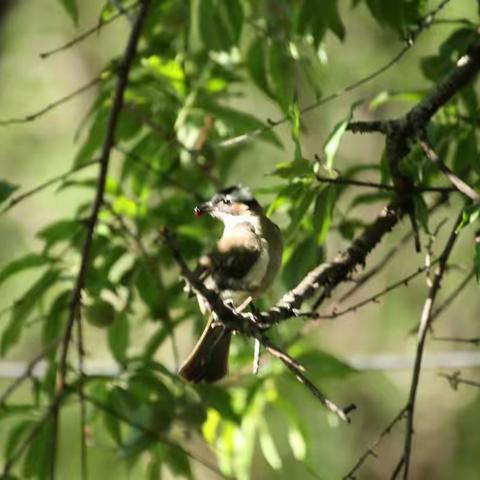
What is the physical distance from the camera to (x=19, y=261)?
3531 mm

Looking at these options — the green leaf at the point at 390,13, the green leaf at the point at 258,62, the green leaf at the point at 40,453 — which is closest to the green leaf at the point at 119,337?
the green leaf at the point at 40,453

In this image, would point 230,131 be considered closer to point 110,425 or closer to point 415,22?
point 415,22

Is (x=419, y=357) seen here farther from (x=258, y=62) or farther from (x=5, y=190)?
(x=258, y=62)

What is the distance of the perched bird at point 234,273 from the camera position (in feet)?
9.63

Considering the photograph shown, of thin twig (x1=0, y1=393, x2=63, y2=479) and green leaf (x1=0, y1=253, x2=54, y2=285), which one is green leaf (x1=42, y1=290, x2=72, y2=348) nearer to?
green leaf (x1=0, y1=253, x2=54, y2=285)

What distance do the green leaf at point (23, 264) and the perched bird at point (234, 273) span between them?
494mm

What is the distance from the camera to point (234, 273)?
118 inches

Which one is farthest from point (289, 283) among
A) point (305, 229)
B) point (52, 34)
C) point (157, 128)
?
point (52, 34)

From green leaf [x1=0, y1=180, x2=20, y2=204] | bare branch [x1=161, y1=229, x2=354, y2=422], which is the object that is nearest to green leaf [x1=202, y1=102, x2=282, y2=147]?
green leaf [x1=0, y1=180, x2=20, y2=204]

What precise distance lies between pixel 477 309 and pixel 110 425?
5165mm

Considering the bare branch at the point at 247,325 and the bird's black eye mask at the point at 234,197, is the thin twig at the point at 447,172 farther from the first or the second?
the bird's black eye mask at the point at 234,197

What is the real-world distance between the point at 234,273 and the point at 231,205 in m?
0.63

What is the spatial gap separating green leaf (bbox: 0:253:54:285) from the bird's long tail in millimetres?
650

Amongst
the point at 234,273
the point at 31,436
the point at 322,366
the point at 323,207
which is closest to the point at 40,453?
the point at 31,436
